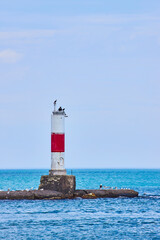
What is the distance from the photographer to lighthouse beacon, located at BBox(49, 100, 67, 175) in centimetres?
5150

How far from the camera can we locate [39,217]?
133 ft

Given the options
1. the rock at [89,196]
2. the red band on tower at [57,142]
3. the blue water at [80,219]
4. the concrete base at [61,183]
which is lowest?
the blue water at [80,219]

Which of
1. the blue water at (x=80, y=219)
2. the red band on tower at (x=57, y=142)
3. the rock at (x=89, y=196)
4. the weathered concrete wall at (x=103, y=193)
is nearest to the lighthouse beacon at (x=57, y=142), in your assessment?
the red band on tower at (x=57, y=142)

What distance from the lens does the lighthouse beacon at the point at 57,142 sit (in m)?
51.5

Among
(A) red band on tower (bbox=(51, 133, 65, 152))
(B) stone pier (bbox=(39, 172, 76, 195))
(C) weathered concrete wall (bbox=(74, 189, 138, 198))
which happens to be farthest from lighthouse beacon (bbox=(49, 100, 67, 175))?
(C) weathered concrete wall (bbox=(74, 189, 138, 198))

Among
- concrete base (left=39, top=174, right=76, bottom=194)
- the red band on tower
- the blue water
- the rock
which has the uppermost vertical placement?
the red band on tower

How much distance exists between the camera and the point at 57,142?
51469mm

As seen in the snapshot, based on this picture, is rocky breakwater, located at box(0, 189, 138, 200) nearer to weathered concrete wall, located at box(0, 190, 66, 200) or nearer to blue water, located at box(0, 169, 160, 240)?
weathered concrete wall, located at box(0, 190, 66, 200)

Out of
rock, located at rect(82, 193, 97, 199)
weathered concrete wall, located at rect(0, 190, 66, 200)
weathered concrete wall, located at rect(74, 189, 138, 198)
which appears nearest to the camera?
weathered concrete wall, located at rect(0, 190, 66, 200)

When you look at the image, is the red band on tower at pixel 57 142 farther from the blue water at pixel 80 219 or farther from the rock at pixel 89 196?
the rock at pixel 89 196

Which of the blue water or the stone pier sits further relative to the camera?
the stone pier

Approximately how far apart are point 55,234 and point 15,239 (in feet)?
8.89

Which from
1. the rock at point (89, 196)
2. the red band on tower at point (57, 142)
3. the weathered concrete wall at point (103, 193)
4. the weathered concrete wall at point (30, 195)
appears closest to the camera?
the weathered concrete wall at point (30, 195)

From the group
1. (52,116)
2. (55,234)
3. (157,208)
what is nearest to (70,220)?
(55,234)
